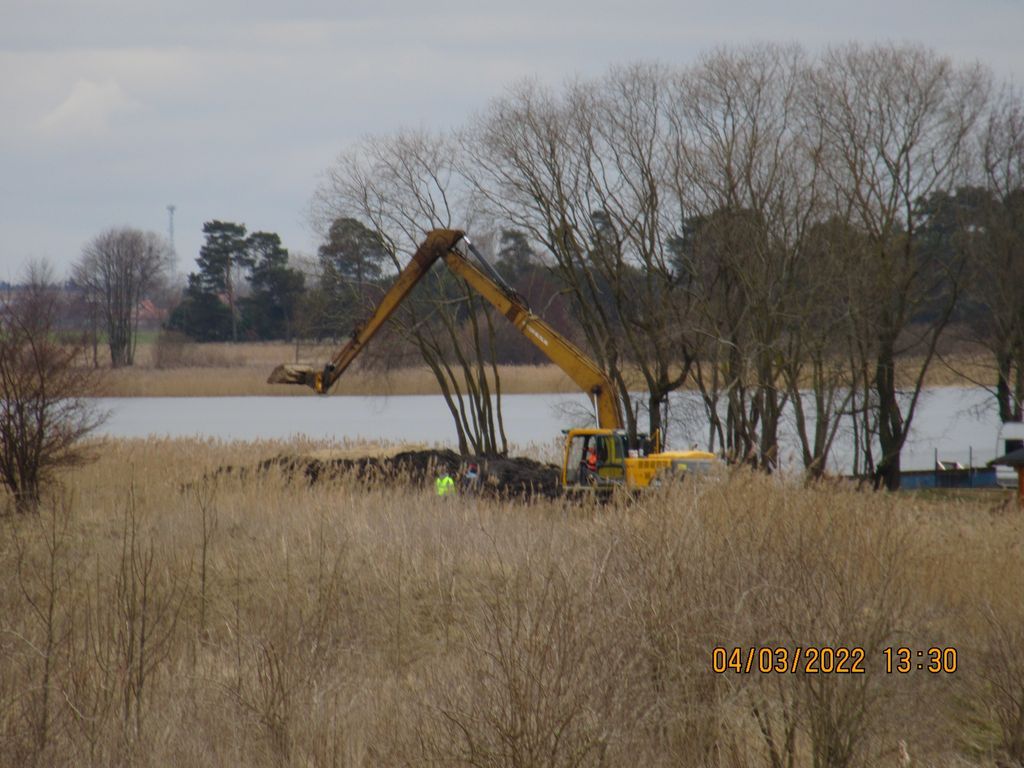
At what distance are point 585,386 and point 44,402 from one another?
10.2 metres

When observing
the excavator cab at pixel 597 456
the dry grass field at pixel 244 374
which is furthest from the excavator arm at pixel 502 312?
the dry grass field at pixel 244 374

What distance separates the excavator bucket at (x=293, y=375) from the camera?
24.8 m

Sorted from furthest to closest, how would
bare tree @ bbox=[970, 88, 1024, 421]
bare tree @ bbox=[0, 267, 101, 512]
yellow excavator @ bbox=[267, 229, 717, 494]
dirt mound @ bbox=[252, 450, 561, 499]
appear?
1. bare tree @ bbox=[970, 88, 1024, 421]
2. dirt mound @ bbox=[252, 450, 561, 499]
3. yellow excavator @ bbox=[267, 229, 717, 494]
4. bare tree @ bbox=[0, 267, 101, 512]

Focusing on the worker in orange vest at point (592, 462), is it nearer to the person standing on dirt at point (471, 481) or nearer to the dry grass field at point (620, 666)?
the person standing on dirt at point (471, 481)

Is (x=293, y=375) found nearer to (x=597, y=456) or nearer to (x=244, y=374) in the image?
(x=597, y=456)

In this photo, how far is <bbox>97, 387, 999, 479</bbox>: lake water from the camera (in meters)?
39.4

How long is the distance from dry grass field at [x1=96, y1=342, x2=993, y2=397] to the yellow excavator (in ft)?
40.9

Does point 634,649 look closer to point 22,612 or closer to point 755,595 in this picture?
point 755,595

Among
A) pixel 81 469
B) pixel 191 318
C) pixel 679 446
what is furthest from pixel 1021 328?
→ pixel 191 318

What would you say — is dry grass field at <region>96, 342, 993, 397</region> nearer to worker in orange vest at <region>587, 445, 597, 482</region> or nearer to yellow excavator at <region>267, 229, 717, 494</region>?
yellow excavator at <region>267, 229, 717, 494</region>

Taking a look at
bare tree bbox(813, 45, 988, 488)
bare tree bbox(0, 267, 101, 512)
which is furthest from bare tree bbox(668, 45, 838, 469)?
bare tree bbox(0, 267, 101, 512)

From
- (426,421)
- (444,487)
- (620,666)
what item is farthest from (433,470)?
(426,421)

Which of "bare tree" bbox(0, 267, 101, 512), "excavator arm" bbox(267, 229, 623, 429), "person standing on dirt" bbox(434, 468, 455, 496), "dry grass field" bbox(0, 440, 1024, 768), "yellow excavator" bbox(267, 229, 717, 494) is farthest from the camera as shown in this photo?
"excavator arm" bbox(267, 229, 623, 429)

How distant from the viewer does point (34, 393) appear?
20234 mm
